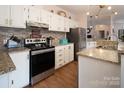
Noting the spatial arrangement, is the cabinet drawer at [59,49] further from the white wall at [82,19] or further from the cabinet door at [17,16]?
the white wall at [82,19]

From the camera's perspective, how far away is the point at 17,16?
2.96 m

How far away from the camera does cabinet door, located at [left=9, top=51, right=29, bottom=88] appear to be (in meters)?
2.56

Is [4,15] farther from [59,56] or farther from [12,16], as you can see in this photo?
[59,56]

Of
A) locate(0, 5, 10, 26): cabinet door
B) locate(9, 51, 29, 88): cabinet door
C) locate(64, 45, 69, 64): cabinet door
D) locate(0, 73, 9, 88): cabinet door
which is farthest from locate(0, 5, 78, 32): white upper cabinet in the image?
locate(0, 73, 9, 88): cabinet door

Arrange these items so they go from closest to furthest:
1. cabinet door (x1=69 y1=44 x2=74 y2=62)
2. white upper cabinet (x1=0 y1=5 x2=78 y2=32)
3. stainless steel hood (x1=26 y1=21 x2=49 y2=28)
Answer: white upper cabinet (x1=0 y1=5 x2=78 y2=32) < stainless steel hood (x1=26 y1=21 x2=49 y2=28) < cabinet door (x1=69 y1=44 x2=74 y2=62)

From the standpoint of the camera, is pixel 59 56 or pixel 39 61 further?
pixel 59 56

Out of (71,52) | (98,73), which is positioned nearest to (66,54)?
(71,52)

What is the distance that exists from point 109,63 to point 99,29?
7186 millimetres

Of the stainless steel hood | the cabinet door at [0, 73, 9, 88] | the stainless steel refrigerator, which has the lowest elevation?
the cabinet door at [0, 73, 9, 88]

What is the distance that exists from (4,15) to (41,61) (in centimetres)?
133

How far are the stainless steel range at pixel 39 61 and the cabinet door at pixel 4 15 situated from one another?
2.58 ft

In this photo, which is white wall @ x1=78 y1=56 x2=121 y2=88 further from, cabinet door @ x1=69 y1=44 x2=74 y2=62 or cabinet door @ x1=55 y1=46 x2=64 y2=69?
cabinet door @ x1=69 y1=44 x2=74 y2=62

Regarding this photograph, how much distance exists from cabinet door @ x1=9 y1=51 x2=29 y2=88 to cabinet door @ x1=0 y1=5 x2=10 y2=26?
68 cm

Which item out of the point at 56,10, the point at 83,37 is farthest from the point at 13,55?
the point at 83,37
